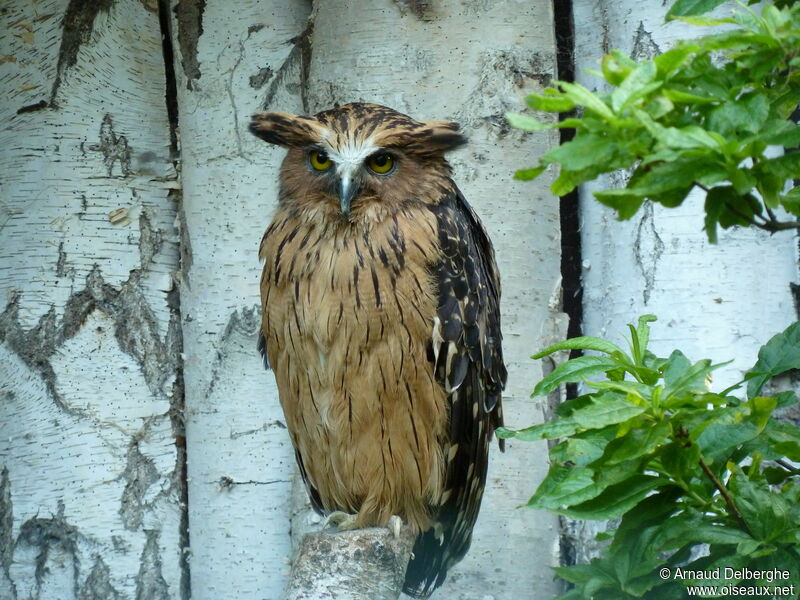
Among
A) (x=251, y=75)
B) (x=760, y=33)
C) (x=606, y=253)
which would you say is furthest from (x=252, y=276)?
(x=760, y=33)

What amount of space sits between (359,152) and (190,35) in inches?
50.4

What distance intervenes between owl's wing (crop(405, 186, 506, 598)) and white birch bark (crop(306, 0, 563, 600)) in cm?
27

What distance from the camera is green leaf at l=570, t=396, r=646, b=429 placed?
4.38 ft

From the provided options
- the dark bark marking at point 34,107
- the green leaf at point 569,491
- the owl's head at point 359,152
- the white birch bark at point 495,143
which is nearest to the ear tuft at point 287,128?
the owl's head at point 359,152

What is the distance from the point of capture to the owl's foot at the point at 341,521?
8.76ft

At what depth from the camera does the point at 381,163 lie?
2.48 meters

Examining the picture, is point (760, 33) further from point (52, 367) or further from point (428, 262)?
point (52, 367)

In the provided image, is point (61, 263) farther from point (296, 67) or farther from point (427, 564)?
point (427, 564)

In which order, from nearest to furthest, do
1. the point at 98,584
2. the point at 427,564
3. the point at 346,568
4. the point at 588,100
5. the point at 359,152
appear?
the point at 588,100 → the point at 346,568 → the point at 359,152 → the point at 427,564 → the point at 98,584

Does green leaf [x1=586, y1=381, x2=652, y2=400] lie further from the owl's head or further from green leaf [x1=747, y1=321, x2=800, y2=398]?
the owl's head

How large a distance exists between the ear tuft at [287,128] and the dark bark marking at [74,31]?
3.57ft

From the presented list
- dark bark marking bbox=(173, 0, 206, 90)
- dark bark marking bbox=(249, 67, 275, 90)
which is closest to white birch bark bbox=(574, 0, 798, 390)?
dark bark marking bbox=(249, 67, 275, 90)

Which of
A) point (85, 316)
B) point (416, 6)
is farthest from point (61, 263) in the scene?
point (416, 6)

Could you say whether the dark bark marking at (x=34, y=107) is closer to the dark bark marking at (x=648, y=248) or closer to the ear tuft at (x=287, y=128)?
the ear tuft at (x=287, y=128)
